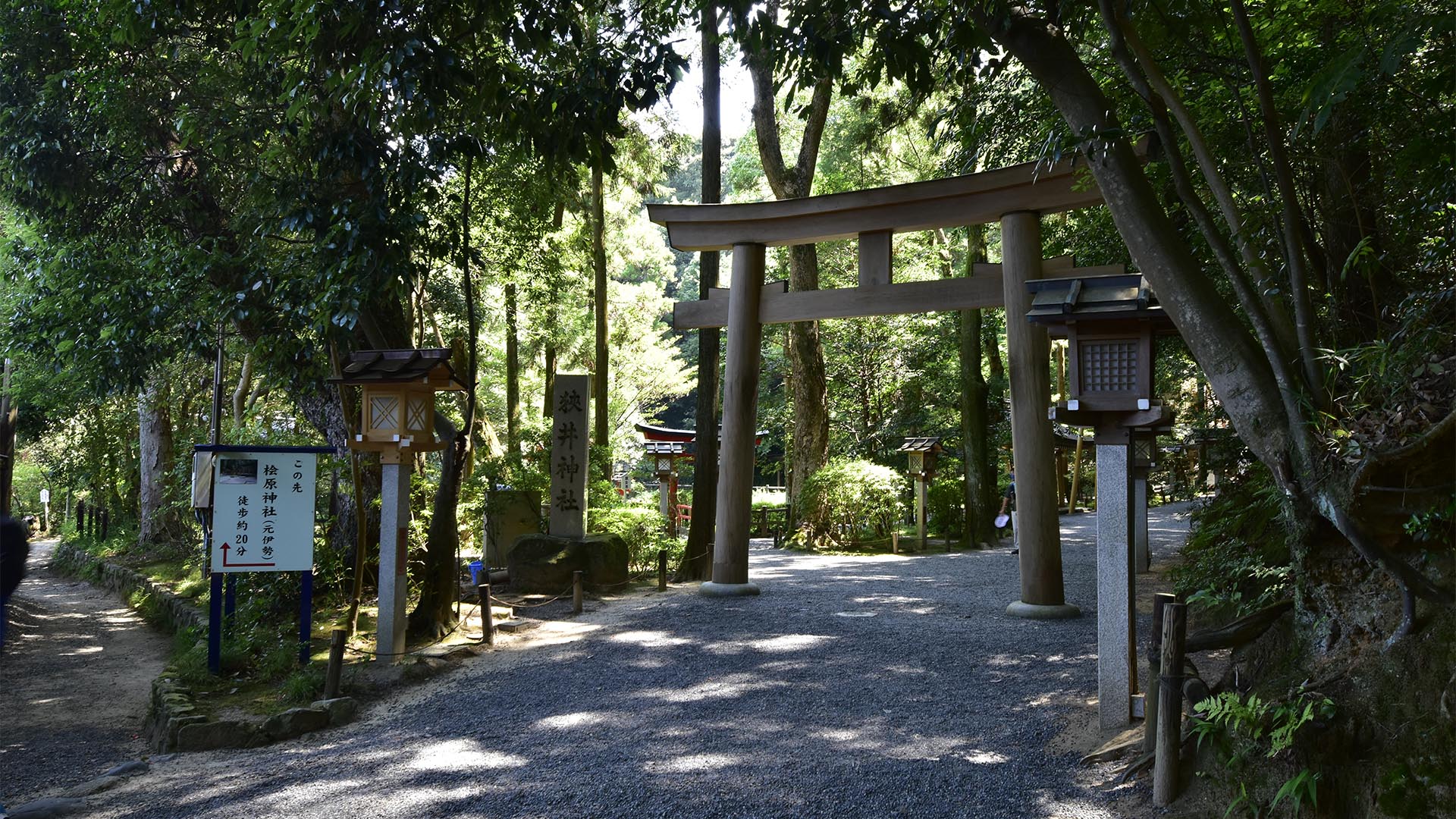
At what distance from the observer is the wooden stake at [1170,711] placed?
426 cm

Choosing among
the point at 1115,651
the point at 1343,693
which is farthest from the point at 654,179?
the point at 1343,693

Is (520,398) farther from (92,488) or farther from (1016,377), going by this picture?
(1016,377)

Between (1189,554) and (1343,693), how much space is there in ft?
25.8

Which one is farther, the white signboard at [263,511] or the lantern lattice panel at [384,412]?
the lantern lattice panel at [384,412]

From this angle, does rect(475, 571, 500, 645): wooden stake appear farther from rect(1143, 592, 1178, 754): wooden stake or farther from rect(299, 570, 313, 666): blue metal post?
rect(1143, 592, 1178, 754): wooden stake

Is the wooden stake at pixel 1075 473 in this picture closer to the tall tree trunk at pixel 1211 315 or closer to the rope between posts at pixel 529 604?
the rope between posts at pixel 529 604

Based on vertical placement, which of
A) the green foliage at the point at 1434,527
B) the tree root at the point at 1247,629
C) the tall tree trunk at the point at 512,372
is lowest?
the tree root at the point at 1247,629

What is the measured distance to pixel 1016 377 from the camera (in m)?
9.17

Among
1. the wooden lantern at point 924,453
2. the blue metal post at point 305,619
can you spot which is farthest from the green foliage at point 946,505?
the blue metal post at point 305,619

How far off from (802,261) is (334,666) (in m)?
10.9

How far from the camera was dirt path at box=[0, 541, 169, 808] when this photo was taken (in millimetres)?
6578

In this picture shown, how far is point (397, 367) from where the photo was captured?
7879mm

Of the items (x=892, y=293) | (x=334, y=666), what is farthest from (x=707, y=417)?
(x=334, y=666)

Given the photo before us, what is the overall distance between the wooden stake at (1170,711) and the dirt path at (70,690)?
6.49 meters
